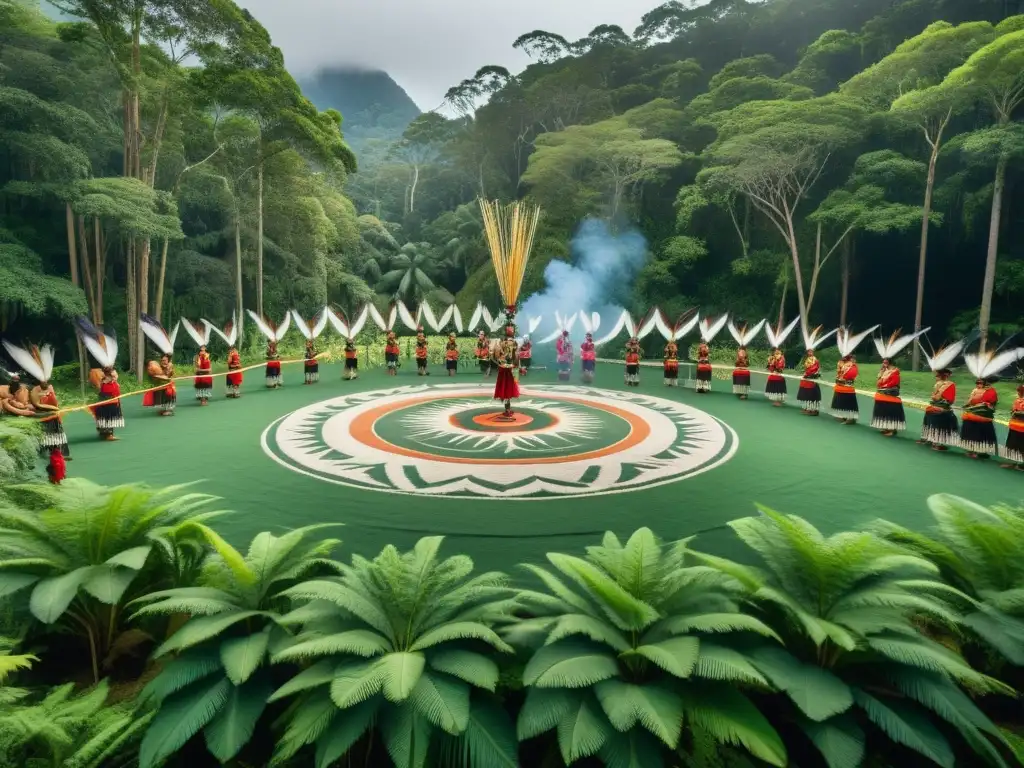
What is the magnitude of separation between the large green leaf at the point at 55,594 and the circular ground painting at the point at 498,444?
413 centimetres

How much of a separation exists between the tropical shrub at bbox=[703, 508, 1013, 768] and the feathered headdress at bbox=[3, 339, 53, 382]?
9552mm

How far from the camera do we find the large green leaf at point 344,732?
2.88 meters

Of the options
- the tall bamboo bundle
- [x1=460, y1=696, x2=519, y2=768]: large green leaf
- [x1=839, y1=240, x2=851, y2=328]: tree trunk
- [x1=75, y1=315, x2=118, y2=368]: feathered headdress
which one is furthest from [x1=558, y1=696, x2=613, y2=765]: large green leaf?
[x1=839, y1=240, x2=851, y2=328]: tree trunk

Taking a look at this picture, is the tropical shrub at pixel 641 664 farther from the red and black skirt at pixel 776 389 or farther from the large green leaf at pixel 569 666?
the red and black skirt at pixel 776 389

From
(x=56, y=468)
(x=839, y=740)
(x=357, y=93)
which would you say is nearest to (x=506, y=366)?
(x=56, y=468)

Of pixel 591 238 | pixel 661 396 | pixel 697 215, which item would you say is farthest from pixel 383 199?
pixel 661 396

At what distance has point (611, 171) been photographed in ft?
95.2

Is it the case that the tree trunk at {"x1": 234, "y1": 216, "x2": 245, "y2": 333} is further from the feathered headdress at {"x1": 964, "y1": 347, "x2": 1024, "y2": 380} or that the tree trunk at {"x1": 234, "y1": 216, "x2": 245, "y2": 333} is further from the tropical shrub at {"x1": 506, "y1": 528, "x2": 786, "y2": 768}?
the tropical shrub at {"x1": 506, "y1": 528, "x2": 786, "y2": 768}

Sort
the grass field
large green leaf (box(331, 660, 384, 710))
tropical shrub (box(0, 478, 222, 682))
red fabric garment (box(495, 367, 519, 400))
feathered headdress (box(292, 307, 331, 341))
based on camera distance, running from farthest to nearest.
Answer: feathered headdress (box(292, 307, 331, 341)) < red fabric garment (box(495, 367, 519, 400)) < the grass field < tropical shrub (box(0, 478, 222, 682)) < large green leaf (box(331, 660, 384, 710))

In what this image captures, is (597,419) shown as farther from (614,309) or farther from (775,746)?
(614,309)

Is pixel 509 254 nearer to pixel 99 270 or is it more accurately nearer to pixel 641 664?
pixel 641 664

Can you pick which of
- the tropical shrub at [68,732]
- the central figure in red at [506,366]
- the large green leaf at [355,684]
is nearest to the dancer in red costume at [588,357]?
the central figure in red at [506,366]

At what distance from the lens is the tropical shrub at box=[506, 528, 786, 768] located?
115 inches

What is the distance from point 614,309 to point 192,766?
25.0m
